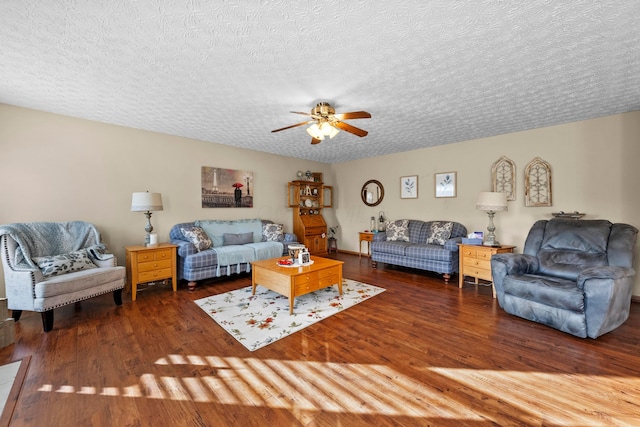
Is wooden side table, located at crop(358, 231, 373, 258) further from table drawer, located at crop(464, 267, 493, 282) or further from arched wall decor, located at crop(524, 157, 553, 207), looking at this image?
arched wall decor, located at crop(524, 157, 553, 207)

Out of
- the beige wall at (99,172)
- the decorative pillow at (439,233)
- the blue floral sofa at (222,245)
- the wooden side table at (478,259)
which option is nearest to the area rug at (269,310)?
the blue floral sofa at (222,245)

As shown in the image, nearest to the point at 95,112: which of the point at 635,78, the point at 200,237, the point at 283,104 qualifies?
the point at 200,237

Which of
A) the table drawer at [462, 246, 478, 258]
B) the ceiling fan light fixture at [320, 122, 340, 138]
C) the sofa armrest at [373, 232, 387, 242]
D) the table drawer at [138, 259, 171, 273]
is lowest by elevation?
the table drawer at [138, 259, 171, 273]

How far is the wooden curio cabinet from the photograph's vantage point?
6.26 meters

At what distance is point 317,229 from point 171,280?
10.8 feet

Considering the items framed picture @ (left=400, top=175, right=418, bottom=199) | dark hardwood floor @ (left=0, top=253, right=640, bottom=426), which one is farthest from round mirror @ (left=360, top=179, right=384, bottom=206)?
dark hardwood floor @ (left=0, top=253, right=640, bottom=426)

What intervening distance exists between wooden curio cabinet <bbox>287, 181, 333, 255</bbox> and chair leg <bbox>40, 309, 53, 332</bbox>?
4188 mm

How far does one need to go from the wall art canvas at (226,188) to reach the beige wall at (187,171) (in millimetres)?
122

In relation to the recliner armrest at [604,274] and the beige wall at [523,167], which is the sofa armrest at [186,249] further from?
the recliner armrest at [604,274]

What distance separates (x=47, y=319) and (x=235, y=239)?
8.38ft

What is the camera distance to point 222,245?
473cm

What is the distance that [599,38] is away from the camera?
1932mm

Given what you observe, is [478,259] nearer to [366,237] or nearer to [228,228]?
[366,237]

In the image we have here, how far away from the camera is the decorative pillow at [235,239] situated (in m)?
4.75
